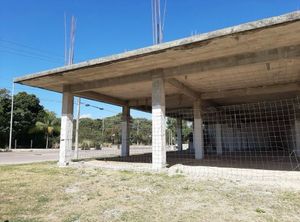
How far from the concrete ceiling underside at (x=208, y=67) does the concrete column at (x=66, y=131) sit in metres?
0.63

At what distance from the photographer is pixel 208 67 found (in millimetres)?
9234

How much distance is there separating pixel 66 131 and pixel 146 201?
8.12 meters

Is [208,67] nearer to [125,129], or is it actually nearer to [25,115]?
[125,129]

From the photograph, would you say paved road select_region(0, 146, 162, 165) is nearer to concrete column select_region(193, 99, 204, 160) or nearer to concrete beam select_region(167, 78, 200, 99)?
concrete column select_region(193, 99, 204, 160)

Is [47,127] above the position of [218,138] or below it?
above

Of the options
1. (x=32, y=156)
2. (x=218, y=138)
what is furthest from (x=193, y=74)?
(x=32, y=156)

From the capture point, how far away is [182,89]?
41.3 ft

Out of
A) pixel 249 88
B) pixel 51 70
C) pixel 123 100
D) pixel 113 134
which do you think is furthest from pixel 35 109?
pixel 249 88

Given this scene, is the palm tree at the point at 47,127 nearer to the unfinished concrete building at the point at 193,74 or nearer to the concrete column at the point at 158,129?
the unfinished concrete building at the point at 193,74

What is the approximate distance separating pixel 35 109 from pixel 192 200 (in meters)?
37.8

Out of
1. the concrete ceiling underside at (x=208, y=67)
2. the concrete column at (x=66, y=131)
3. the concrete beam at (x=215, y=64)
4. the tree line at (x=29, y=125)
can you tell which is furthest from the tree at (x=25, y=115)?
the concrete beam at (x=215, y=64)

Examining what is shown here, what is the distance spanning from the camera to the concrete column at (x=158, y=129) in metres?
9.54

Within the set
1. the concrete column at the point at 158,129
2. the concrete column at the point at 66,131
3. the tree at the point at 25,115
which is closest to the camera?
the concrete column at the point at 158,129

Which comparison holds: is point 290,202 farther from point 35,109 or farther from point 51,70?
point 35,109
